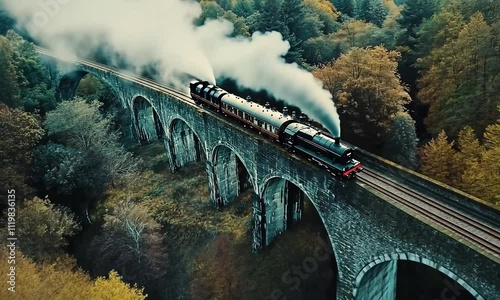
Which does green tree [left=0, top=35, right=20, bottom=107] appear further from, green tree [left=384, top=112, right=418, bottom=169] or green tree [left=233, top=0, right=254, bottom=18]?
green tree [left=384, top=112, right=418, bottom=169]

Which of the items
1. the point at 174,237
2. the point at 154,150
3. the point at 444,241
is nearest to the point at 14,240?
the point at 174,237

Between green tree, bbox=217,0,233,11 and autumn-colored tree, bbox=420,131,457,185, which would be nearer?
autumn-colored tree, bbox=420,131,457,185

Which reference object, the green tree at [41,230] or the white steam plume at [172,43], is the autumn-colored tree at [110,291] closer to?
the green tree at [41,230]

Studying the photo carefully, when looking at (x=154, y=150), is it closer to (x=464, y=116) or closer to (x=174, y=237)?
(x=174, y=237)

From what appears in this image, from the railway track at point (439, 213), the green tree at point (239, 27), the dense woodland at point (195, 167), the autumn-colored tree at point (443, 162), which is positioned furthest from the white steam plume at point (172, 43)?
the autumn-colored tree at point (443, 162)

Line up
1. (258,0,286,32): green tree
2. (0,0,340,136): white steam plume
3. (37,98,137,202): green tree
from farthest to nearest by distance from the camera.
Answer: (258,0,286,32): green tree < (37,98,137,202): green tree < (0,0,340,136): white steam plume

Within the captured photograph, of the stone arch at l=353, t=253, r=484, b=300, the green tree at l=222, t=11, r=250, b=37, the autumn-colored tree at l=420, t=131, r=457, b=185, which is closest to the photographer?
the stone arch at l=353, t=253, r=484, b=300

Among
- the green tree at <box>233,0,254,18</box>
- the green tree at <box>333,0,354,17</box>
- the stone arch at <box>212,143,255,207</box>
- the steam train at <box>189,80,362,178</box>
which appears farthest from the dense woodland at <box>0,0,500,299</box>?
the green tree at <box>233,0,254,18</box>
